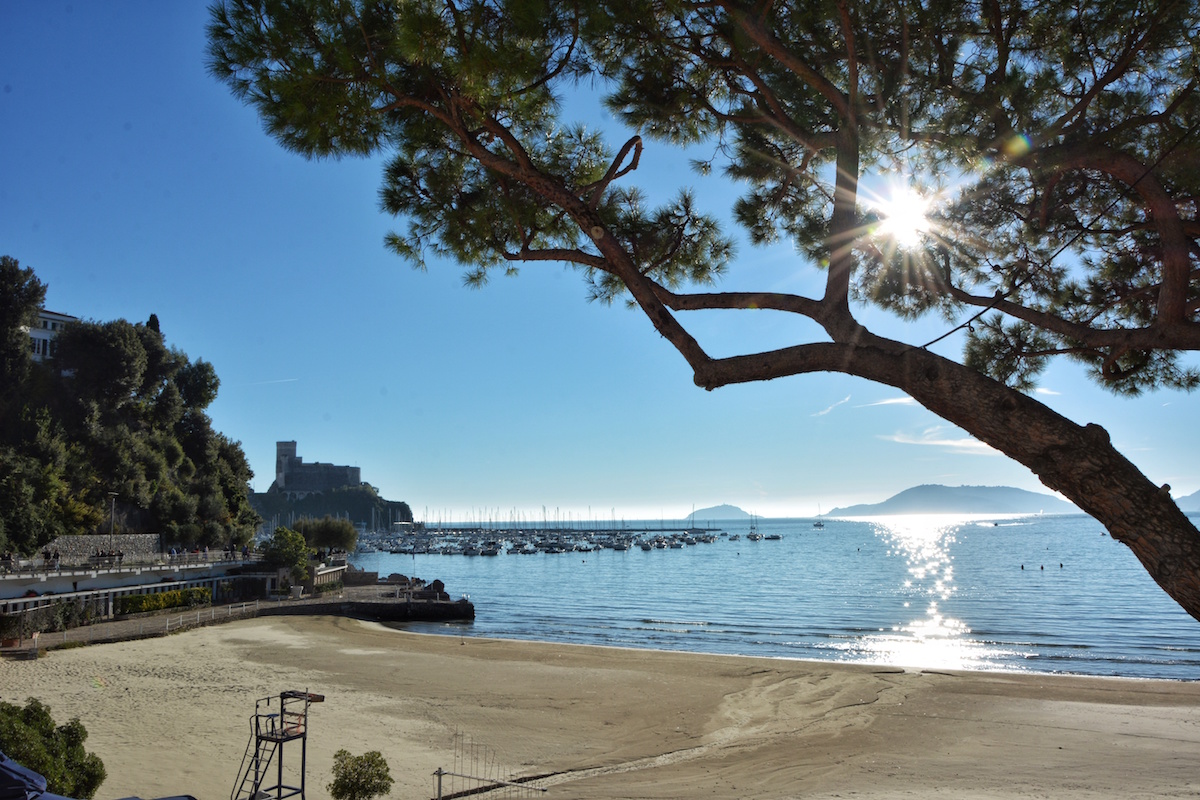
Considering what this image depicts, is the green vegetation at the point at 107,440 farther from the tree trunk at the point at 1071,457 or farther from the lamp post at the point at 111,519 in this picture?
the tree trunk at the point at 1071,457

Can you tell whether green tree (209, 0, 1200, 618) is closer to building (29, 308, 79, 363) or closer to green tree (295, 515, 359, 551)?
building (29, 308, 79, 363)

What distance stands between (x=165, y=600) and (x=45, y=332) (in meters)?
29.5

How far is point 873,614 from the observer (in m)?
41.2

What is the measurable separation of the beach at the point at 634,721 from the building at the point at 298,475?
159 metres

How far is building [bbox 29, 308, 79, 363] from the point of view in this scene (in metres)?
48.8

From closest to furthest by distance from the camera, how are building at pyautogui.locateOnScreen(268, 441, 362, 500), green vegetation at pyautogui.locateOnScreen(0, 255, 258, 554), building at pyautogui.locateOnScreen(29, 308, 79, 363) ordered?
green vegetation at pyautogui.locateOnScreen(0, 255, 258, 554) < building at pyautogui.locateOnScreen(29, 308, 79, 363) < building at pyautogui.locateOnScreen(268, 441, 362, 500)

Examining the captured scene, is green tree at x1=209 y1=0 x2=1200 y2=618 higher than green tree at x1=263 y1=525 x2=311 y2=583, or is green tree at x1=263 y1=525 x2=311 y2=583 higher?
green tree at x1=209 y1=0 x2=1200 y2=618

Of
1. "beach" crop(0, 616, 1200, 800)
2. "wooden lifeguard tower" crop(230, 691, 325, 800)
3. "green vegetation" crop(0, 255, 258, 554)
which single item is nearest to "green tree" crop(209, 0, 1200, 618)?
"wooden lifeguard tower" crop(230, 691, 325, 800)

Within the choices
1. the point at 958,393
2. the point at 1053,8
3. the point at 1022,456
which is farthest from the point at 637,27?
the point at 1022,456

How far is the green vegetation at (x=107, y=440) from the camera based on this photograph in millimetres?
39375

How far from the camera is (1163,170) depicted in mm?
4207

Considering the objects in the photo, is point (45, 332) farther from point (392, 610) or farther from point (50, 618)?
point (392, 610)

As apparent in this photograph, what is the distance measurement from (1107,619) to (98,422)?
197 feet

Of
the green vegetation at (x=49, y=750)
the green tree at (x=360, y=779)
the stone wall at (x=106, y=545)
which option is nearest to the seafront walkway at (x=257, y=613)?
the stone wall at (x=106, y=545)
